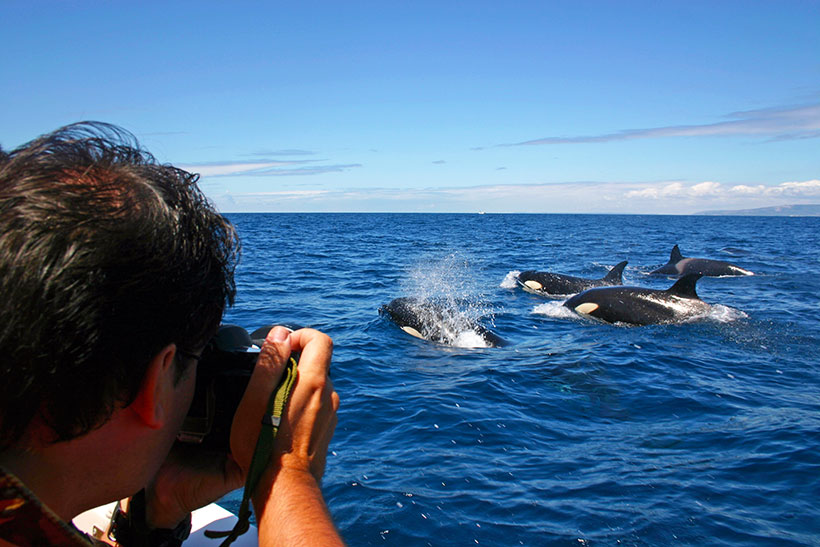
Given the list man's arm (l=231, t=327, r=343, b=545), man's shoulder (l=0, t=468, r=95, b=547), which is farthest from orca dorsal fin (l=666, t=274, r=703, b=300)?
man's shoulder (l=0, t=468, r=95, b=547)

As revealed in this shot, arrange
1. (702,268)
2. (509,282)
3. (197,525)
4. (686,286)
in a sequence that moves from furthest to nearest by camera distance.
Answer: (702,268) < (509,282) < (686,286) < (197,525)

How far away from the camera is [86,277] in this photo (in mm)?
1060

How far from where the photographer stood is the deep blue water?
4.88 meters

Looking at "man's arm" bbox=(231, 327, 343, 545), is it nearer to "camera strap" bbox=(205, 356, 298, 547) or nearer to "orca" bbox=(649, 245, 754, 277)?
"camera strap" bbox=(205, 356, 298, 547)

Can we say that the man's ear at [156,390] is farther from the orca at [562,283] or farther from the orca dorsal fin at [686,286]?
the orca at [562,283]

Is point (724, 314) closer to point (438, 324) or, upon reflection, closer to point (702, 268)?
point (438, 324)

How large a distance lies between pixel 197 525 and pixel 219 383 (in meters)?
1.86

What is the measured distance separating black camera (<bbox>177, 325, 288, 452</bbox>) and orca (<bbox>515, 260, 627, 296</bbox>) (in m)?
15.9

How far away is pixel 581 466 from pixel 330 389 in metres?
4.98

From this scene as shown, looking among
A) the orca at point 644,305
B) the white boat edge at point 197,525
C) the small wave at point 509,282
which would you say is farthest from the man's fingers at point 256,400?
the small wave at point 509,282

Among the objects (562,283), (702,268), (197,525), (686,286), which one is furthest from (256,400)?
(702,268)

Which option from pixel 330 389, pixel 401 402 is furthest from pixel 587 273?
pixel 330 389

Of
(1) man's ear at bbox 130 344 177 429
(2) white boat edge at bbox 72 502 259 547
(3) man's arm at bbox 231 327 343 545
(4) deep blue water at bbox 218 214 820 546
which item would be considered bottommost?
(4) deep blue water at bbox 218 214 820 546

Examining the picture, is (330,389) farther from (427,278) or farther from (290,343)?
(427,278)
